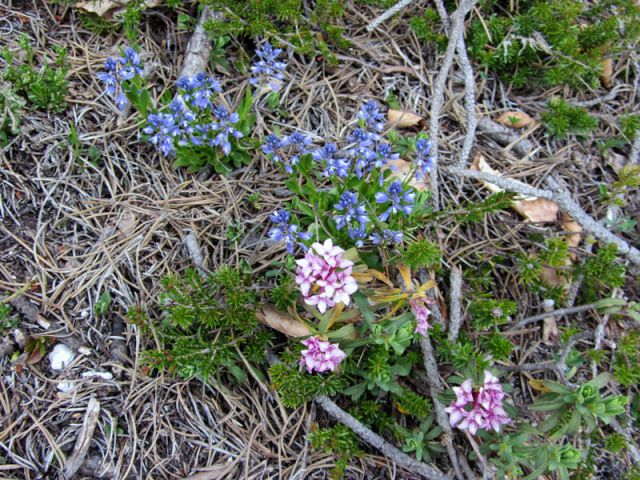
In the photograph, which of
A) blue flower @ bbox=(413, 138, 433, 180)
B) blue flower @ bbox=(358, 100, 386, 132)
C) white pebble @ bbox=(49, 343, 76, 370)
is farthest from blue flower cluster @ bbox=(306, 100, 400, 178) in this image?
white pebble @ bbox=(49, 343, 76, 370)

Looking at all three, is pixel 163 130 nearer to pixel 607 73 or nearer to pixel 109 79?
pixel 109 79

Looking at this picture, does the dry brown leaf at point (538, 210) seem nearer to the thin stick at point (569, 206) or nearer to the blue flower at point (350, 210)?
the thin stick at point (569, 206)

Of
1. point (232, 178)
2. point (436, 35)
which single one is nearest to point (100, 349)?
point (232, 178)

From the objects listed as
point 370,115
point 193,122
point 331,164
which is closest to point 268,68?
point 193,122

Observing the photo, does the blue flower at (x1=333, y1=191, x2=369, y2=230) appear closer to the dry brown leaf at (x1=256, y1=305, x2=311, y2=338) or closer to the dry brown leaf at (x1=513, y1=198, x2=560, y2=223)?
the dry brown leaf at (x1=256, y1=305, x2=311, y2=338)

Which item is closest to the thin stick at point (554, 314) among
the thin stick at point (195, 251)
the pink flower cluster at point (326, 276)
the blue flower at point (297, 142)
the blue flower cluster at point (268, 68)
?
the pink flower cluster at point (326, 276)
